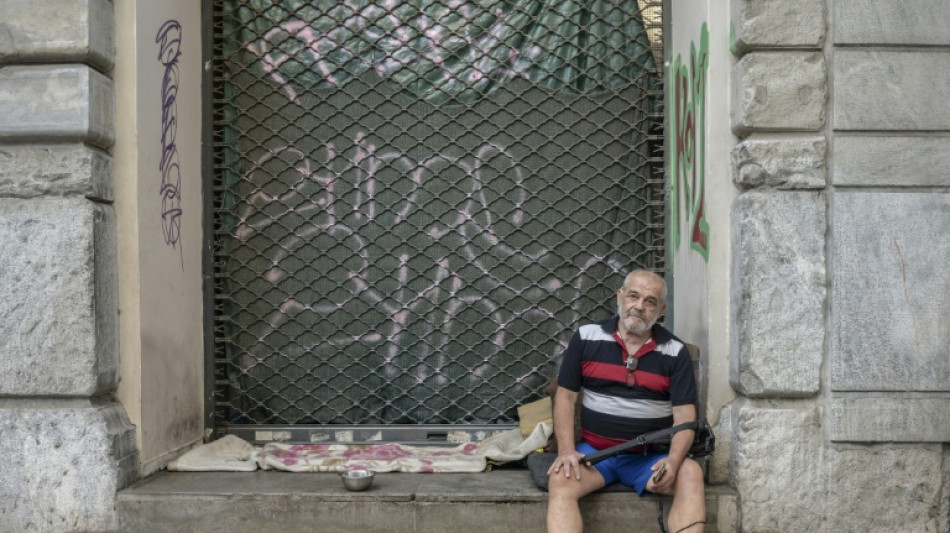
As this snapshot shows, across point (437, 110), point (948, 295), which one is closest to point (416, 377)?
point (437, 110)

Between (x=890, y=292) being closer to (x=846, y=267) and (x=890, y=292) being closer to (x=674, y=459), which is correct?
(x=846, y=267)

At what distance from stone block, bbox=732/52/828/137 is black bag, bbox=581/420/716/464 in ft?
4.37

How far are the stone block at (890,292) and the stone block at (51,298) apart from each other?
127 inches

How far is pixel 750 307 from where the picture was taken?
3510mm

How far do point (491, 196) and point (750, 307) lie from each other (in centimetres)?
161

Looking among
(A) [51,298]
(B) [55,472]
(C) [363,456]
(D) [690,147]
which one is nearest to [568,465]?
(C) [363,456]

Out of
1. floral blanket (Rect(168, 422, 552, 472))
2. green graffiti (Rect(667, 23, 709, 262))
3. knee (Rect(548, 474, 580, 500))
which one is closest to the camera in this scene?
knee (Rect(548, 474, 580, 500))

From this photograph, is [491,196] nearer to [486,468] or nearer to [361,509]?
[486,468]

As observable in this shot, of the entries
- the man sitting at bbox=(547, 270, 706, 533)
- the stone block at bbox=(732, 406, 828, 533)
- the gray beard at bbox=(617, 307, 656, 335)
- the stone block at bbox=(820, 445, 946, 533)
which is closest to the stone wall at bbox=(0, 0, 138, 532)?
the man sitting at bbox=(547, 270, 706, 533)

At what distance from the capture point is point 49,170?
3547 mm

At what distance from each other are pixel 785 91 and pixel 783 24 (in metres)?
0.29

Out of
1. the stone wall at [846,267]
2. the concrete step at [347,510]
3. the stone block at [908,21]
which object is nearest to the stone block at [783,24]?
the stone wall at [846,267]

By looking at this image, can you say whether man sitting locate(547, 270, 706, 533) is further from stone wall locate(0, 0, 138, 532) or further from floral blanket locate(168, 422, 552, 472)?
stone wall locate(0, 0, 138, 532)

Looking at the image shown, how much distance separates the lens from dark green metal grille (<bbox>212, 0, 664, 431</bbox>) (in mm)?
4520
